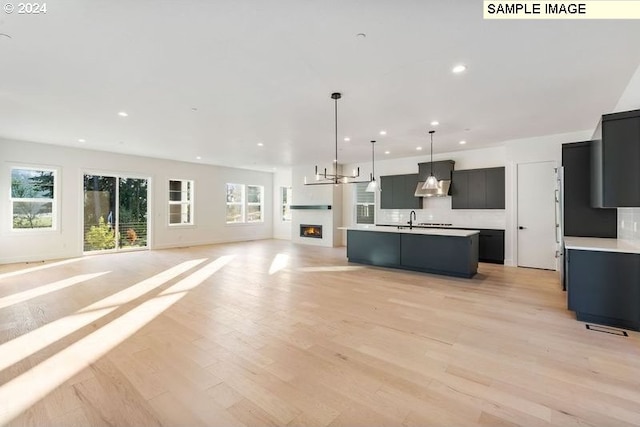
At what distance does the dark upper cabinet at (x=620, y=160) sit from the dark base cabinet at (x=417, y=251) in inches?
85.2

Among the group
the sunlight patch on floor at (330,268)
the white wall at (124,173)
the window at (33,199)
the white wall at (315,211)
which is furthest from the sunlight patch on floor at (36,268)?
the white wall at (315,211)

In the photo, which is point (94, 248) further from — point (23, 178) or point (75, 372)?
point (75, 372)

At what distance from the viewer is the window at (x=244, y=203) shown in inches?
436

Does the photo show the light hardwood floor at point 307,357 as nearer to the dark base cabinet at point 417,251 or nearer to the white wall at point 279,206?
the dark base cabinet at point 417,251

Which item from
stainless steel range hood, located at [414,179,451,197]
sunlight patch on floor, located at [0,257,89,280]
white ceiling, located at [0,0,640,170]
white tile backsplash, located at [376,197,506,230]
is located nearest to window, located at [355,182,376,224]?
white tile backsplash, located at [376,197,506,230]

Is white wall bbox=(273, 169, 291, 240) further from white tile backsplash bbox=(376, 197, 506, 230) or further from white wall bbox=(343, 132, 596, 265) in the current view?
white tile backsplash bbox=(376, 197, 506, 230)

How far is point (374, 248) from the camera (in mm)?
6332

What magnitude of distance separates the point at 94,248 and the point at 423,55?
909cm

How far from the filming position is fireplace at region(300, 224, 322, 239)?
1012 cm

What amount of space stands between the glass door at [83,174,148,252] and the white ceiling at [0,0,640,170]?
8.07ft

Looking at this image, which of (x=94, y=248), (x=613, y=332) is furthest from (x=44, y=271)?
(x=613, y=332)

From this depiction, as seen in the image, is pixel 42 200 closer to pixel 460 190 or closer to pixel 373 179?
pixel 373 179

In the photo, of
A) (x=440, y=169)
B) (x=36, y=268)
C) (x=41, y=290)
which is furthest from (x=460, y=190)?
(x=36, y=268)

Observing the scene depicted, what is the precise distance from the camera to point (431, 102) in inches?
164
